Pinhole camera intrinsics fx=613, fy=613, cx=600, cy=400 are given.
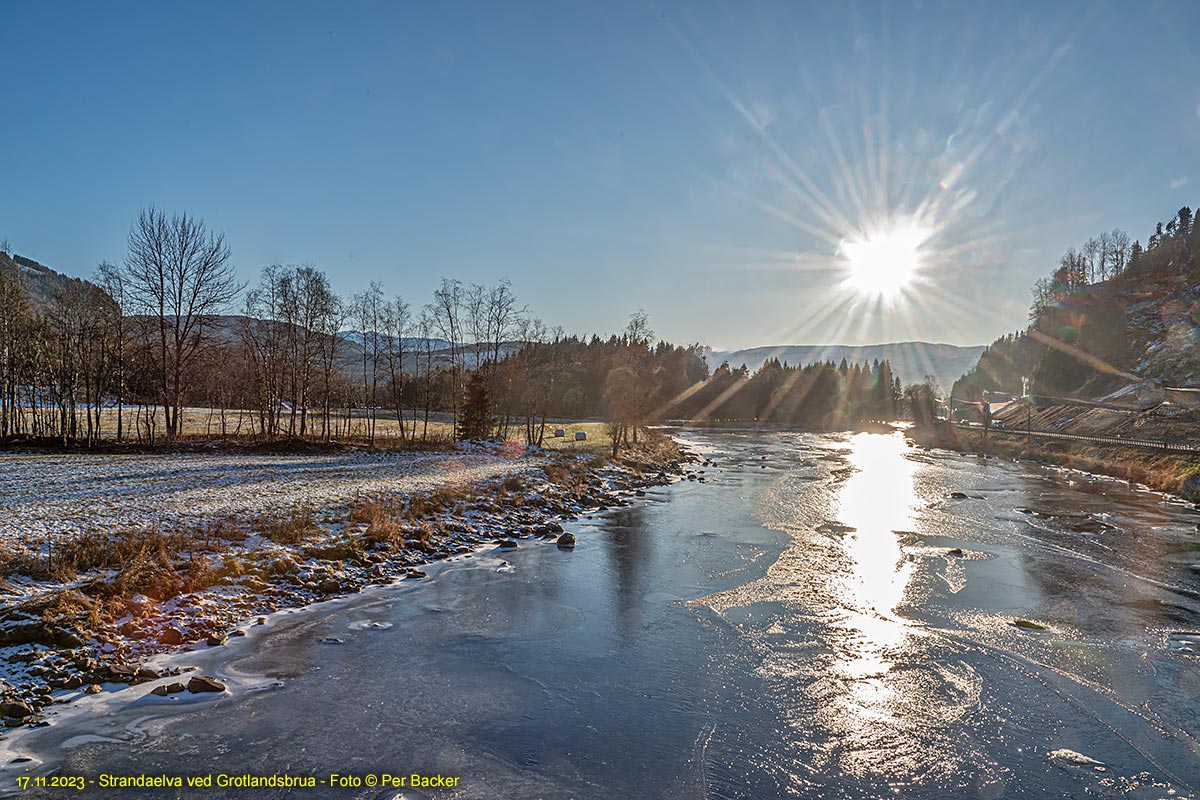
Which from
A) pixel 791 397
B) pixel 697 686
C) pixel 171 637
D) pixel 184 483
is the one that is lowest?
pixel 697 686

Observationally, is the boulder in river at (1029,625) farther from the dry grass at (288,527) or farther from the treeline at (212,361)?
the treeline at (212,361)

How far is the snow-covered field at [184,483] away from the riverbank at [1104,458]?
141 ft

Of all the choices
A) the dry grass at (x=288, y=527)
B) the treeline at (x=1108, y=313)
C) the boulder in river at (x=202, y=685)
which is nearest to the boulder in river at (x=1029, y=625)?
the boulder in river at (x=202, y=685)

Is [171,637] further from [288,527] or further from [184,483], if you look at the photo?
[184,483]

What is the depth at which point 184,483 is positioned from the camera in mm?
22734

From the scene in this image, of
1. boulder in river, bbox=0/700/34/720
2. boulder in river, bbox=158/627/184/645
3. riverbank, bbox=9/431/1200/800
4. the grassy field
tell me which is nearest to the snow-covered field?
boulder in river, bbox=158/627/184/645

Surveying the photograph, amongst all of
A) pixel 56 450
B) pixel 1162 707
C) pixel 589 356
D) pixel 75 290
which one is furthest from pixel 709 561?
pixel 589 356

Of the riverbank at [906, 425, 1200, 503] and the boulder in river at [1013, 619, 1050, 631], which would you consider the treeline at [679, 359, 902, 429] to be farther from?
the boulder in river at [1013, 619, 1050, 631]

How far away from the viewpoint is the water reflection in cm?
1029

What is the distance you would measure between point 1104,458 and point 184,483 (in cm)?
7016

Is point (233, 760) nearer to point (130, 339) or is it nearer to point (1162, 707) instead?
point (1162, 707)

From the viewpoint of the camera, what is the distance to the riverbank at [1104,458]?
41.2 meters

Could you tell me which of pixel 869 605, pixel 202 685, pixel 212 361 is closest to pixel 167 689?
pixel 202 685

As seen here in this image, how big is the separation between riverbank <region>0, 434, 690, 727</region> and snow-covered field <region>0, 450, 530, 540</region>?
8cm
